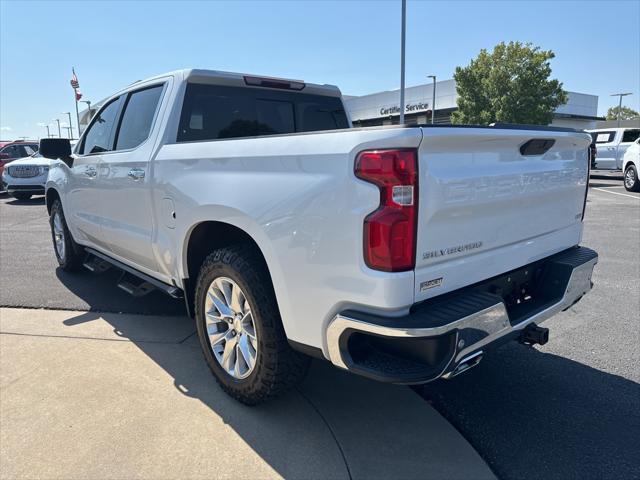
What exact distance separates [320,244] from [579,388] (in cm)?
215

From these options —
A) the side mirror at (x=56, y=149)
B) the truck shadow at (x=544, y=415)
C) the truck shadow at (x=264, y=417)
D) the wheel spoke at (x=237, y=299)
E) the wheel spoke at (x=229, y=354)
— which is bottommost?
the truck shadow at (x=544, y=415)

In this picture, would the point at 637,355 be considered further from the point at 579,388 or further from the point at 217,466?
the point at 217,466

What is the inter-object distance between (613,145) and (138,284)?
67.1 ft

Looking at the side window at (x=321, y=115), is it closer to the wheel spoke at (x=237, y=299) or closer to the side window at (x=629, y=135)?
the wheel spoke at (x=237, y=299)

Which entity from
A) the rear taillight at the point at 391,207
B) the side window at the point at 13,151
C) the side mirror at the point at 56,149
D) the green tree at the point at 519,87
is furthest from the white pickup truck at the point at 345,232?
the green tree at the point at 519,87

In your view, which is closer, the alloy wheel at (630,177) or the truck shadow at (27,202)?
the truck shadow at (27,202)

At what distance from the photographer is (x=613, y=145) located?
63.7 ft

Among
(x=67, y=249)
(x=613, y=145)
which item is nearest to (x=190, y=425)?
(x=67, y=249)

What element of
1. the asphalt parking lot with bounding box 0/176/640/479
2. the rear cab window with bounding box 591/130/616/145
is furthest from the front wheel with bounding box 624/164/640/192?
the asphalt parking lot with bounding box 0/176/640/479

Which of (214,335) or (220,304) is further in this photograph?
(214,335)

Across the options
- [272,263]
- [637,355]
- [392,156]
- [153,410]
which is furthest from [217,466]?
[637,355]

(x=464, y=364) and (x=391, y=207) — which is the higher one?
(x=391, y=207)

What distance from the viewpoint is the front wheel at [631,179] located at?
15.2 meters

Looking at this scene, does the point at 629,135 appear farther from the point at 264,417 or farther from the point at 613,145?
the point at 264,417
